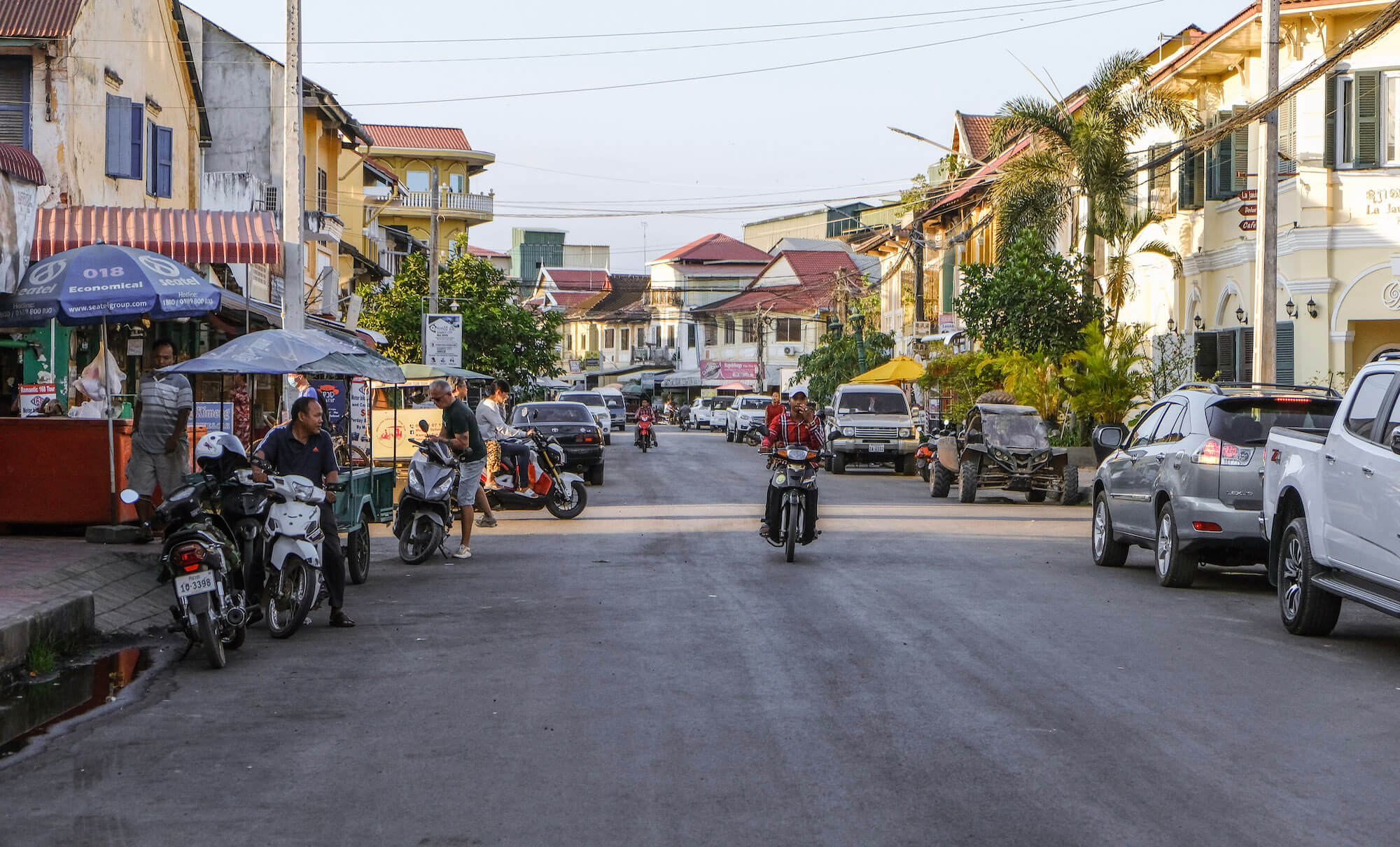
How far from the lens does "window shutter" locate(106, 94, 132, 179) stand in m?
23.7

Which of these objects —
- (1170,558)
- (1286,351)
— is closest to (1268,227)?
(1286,351)

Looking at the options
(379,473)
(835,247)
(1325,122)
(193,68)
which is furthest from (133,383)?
(835,247)

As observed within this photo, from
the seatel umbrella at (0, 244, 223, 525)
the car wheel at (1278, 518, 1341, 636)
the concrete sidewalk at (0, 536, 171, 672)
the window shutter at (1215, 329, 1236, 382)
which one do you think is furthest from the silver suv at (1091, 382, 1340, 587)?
the window shutter at (1215, 329, 1236, 382)

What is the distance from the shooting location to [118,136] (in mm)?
23875

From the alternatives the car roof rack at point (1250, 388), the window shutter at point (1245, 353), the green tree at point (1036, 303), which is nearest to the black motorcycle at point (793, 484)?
the car roof rack at point (1250, 388)

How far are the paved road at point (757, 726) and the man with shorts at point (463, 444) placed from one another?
2.22 meters

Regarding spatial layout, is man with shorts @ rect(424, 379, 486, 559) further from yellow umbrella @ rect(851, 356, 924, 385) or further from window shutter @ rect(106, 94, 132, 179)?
yellow umbrella @ rect(851, 356, 924, 385)

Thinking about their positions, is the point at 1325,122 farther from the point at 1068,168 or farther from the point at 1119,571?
the point at 1119,571

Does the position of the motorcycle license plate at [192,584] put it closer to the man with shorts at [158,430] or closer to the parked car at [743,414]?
the man with shorts at [158,430]

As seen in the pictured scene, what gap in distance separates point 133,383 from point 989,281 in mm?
17320

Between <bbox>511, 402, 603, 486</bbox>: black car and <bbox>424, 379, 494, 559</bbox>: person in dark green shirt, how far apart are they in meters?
12.1

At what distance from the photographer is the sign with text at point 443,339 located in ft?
122

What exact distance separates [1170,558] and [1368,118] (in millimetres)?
15330

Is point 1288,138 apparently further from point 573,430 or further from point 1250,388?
point 1250,388
